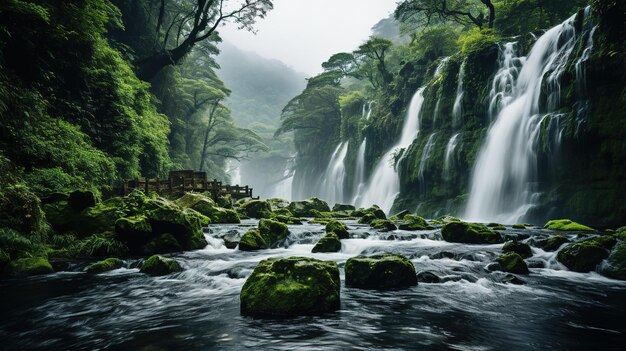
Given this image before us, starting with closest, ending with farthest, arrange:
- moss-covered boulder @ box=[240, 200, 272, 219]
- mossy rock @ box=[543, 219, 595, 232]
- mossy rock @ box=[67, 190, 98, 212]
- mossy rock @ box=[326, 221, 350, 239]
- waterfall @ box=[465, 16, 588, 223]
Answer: mossy rock @ box=[67, 190, 98, 212], mossy rock @ box=[543, 219, 595, 232], mossy rock @ box=[326, 221, 350, 239], waterfall @ box=[465, 16, 588, 223], moss-covered boulder @ box=[240, 200, 272, 219]

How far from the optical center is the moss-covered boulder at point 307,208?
75.9 ft

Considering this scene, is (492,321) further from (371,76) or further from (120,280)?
(371,76)

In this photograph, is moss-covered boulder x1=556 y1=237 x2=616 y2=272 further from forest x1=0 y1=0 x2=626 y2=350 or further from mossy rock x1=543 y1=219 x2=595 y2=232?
mossy rock x1=543 y1=219 x2=595 y2=232

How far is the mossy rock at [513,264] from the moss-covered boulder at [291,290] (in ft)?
13.9

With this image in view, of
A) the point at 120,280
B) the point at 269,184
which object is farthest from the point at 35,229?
the point at 269,184

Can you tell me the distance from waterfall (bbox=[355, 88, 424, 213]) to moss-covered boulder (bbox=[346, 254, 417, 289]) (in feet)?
73.5

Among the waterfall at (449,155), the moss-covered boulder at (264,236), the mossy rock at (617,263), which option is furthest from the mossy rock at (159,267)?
the waterfall at (449,155)

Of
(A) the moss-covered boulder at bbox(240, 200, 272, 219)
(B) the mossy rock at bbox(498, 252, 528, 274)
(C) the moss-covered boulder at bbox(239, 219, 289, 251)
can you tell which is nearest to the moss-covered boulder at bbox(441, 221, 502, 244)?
(B) the mossy rock at bbox(498, 252, 528, 274)

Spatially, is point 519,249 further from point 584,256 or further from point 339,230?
point 339,230

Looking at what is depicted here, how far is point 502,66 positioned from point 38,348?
24.1 metres

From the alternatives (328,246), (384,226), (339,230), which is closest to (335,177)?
(384,226)

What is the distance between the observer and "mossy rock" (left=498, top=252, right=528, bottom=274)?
23.0ft

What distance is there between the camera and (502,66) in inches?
814

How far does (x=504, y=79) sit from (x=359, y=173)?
20.5m
